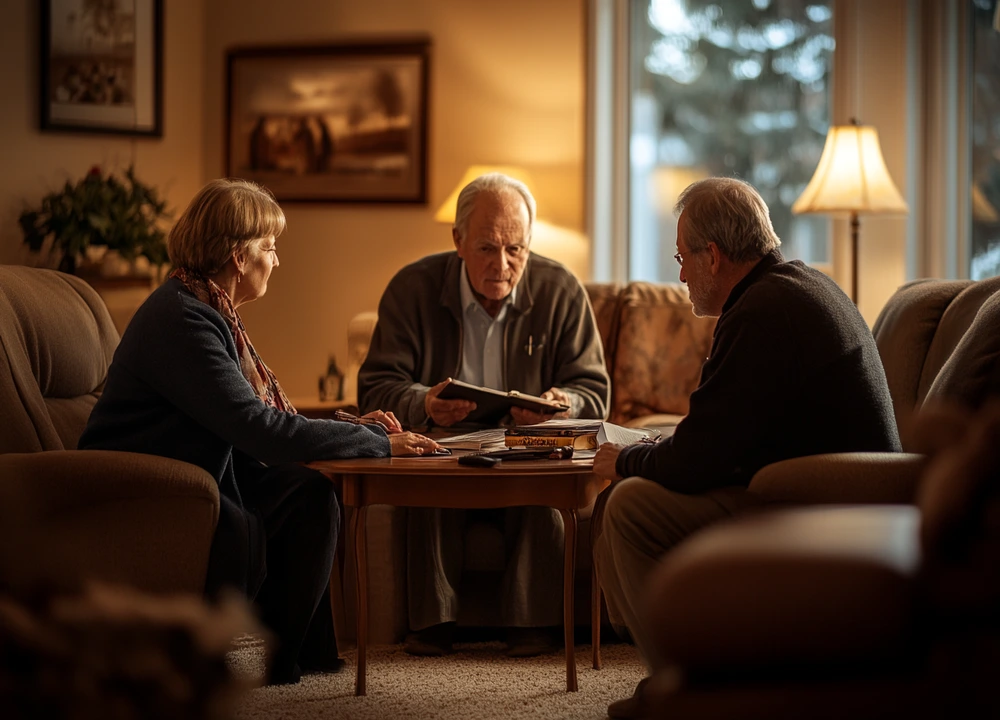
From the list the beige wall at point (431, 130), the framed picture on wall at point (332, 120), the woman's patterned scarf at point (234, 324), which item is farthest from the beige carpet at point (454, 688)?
the framed picture on wall at point (332, 120)

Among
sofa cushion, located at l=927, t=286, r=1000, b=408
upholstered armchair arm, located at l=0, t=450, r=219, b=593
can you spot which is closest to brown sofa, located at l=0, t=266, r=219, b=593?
upholstered armchair arm, located at l=0, t=450, r=219, b=593

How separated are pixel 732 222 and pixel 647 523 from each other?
2.06 ft

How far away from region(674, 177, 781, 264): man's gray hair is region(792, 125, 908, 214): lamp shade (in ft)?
6.72

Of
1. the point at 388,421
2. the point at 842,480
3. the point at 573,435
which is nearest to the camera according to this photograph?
the point at 842,480

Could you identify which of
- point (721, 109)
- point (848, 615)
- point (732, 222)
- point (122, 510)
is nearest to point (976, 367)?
point (732, 222)

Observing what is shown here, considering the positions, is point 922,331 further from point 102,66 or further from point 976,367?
point 102,66

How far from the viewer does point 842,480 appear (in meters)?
→ 2.01

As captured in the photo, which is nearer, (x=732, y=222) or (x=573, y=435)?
(x=732, y=222)

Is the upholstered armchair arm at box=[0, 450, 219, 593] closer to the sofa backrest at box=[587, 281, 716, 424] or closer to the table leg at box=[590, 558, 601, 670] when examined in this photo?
the table leg at box=[590, 558, 601, 670]

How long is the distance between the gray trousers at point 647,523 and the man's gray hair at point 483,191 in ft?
4.07

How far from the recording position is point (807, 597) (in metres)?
1.23

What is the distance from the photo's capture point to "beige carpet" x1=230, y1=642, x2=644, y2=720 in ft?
8.02

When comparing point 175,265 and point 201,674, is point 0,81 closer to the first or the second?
point 175,265

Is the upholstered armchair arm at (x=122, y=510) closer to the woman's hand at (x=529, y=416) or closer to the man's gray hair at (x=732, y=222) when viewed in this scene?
the woman's hand at (x=529, y=416)
